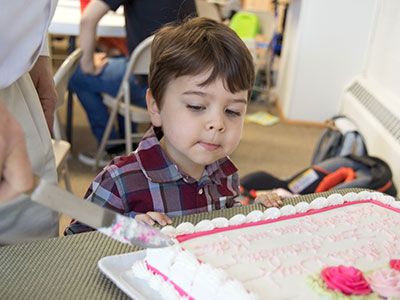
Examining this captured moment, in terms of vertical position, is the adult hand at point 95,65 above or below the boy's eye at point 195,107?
below

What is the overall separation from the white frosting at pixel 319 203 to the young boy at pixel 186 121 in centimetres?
7

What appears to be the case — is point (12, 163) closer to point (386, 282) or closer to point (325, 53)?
point (386, 282)

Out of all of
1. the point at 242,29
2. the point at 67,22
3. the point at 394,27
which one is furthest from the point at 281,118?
the point at 67,22

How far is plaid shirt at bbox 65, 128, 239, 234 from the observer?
0.99 metres

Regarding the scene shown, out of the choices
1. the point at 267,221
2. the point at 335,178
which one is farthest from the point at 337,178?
the point at 267,221

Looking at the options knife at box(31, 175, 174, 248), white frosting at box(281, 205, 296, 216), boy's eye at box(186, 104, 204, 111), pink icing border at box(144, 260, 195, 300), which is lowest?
white frosting at box(281, 205, 296, 216)

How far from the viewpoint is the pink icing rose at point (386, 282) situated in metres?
0.62

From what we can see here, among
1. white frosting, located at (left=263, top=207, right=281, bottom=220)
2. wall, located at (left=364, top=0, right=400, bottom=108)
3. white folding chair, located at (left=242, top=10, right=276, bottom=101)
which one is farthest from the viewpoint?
white folding chair, located at (left=242, top=10, right=276, bottom=101)

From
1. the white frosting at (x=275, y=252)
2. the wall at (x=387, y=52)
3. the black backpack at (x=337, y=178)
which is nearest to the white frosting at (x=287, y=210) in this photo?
the white frosting at (x=275, y=252)

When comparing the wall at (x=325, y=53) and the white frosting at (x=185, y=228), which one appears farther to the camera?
the wall at (x=325, y=53)

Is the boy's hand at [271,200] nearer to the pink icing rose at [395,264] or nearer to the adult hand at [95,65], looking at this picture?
the pink icing rose at [395,264]

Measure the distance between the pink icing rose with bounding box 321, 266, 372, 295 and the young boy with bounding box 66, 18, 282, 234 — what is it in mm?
295

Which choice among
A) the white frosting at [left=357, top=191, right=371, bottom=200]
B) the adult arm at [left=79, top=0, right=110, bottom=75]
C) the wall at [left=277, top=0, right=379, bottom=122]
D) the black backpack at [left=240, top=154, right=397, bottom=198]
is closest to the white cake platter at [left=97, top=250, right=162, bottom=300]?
the white frosting at [left=357, top=191, right=371, bottom=200]

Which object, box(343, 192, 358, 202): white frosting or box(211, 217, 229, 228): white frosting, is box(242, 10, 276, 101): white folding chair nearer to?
box(343, 192, 358, 202): white frosting
